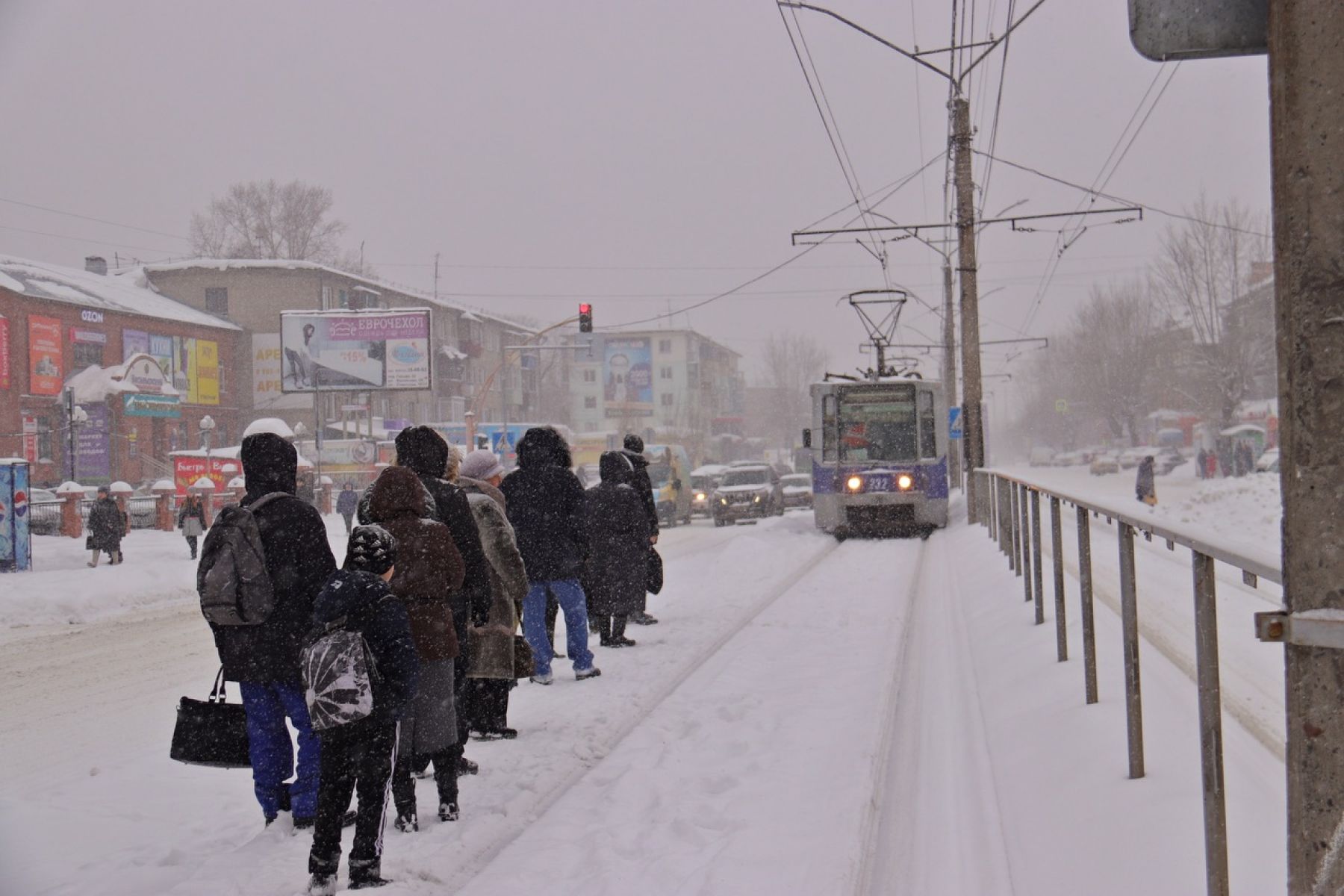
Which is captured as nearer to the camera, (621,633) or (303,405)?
(621,633)

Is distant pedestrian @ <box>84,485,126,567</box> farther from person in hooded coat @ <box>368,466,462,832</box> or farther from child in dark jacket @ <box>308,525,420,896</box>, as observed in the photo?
child in dark jacket @ <box>308,525,420,896</box>

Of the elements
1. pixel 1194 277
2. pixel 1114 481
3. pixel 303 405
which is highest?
pixel 1194 277

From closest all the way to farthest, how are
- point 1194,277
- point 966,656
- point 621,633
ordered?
point 966,656, point 621,633, point 1194,277

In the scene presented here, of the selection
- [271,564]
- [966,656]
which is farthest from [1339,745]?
[966,656]

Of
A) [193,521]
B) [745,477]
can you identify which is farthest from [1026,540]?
[745,477]

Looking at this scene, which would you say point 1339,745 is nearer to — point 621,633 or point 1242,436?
point 621,633

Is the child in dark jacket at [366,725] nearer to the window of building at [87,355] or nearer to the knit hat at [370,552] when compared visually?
the knit hat at [370,552]

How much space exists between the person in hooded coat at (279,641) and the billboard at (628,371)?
326 feet

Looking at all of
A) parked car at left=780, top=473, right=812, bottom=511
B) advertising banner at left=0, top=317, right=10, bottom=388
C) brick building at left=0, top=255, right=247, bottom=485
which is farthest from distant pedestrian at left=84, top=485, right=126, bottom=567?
advertising banner at left=0, top=317, right=10, bottom=388

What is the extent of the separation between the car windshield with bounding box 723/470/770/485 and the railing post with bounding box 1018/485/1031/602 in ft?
77.9

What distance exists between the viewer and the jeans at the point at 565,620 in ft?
27.8

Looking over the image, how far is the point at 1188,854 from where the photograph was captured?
365 centimetres

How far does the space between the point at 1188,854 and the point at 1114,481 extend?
48651 millimetres

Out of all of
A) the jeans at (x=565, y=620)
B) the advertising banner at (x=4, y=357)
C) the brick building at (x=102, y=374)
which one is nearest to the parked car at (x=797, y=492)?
the brick building at (x=102, y=374)
